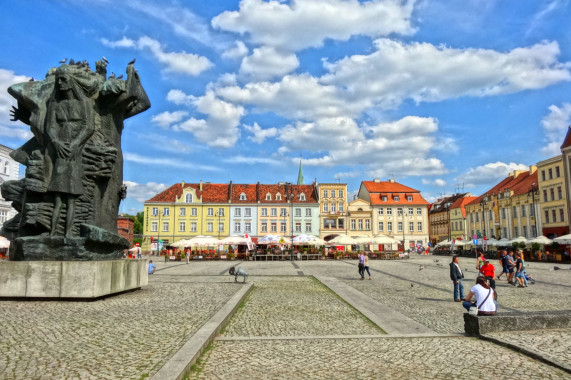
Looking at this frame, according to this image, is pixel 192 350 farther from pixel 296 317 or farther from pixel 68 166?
pixel 68 166

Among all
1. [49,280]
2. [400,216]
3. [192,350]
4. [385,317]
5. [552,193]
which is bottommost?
[385,317]

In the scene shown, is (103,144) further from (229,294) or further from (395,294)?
(395,294)

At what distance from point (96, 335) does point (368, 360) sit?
164 inches

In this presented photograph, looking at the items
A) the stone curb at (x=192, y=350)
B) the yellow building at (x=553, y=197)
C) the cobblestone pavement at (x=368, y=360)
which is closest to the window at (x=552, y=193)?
the yellow building at (x=553, y=197)

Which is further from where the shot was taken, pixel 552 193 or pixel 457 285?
pixel 552 193

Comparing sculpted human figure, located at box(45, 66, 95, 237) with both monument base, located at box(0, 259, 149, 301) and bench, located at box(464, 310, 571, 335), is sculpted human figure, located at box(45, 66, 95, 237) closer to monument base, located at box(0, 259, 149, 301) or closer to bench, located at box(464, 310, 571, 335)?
monument base, located at box(0, 259, 149, 301)

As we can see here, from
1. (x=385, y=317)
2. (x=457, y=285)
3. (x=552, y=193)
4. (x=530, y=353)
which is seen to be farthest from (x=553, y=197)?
(x=530, y=353)

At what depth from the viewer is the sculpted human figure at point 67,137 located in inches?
404

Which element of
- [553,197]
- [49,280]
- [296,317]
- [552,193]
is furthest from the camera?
[552,193]

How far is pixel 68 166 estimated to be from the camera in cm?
1033

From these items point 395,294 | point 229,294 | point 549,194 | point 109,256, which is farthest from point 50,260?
point 549,194

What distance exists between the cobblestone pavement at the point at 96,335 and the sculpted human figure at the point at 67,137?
2.34 metres

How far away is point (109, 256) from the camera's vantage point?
1144 cm

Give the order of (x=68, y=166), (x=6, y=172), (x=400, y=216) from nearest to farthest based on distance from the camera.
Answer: (x=68, y=166), (x=6, y=172), (x=400, y=216)
